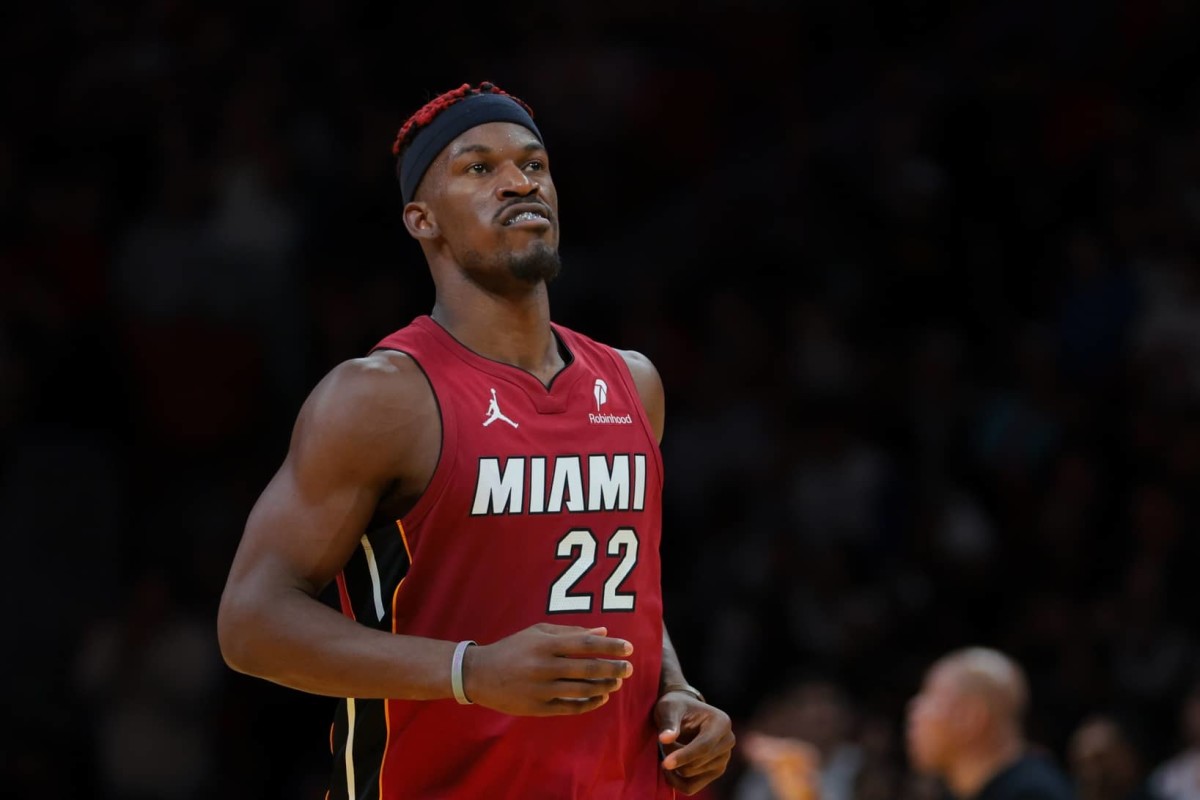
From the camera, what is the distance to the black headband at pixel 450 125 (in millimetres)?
3705

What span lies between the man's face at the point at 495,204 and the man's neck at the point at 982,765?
3.49 m

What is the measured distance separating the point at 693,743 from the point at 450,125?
4.58 feet

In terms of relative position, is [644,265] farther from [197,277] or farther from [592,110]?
[197,277]

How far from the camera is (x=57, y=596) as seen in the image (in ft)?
29.6

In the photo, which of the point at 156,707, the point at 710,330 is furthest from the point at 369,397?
the point at 710,330

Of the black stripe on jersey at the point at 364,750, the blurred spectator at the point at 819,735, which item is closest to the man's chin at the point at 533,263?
the black stripe on jersey at the point at 364,750

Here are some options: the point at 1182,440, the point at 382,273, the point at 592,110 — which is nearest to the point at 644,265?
the point at 592,110

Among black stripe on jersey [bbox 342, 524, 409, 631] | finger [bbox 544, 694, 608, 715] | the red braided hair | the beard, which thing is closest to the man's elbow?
black stripe on jersey [bbox 342, 524, 409, 631]

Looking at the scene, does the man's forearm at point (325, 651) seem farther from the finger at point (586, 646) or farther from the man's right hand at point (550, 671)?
the finger at point (586, 646)

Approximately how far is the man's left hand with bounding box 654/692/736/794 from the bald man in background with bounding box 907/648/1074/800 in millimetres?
3099

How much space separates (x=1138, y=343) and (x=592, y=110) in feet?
11.3

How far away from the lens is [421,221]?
3.75 meters

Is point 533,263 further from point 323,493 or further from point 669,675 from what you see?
point 669,675

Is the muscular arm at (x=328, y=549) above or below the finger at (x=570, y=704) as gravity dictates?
above
